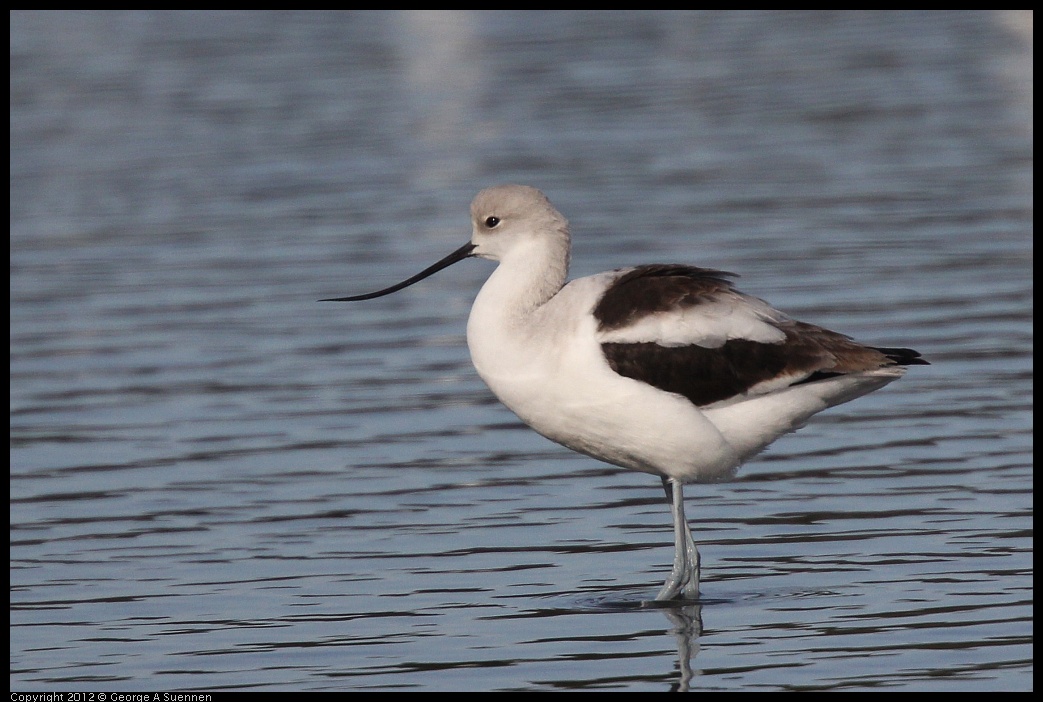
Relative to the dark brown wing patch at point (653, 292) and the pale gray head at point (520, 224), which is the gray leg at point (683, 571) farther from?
the pale gray head at point (520, 224)

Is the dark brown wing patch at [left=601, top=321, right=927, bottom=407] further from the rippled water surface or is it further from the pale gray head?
the rippled water surface

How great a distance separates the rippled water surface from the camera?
24.4 ft

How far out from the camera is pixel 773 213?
57.8 feet

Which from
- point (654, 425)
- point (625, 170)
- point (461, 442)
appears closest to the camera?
point (654, 425)

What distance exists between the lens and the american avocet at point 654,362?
7.82 meters

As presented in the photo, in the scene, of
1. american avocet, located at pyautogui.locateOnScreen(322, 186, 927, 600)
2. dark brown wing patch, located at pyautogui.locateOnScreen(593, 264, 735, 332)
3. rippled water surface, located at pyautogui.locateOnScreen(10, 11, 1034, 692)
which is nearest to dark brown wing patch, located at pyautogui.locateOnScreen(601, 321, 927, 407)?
american avocet, located at pyautogui.locateOnScreen(322, 186, 927, 600)

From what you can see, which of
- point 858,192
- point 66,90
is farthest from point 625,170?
point 66,90

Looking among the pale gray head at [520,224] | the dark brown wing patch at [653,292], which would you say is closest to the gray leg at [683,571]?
the dark brown wing patch at [653,292]

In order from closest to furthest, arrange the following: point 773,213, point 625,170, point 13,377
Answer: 1. point 13,377
2. point 773,213
3. point 625,170

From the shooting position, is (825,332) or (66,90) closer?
(825,332)

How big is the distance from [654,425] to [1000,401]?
3983 mm

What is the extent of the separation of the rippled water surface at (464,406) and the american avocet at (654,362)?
65cm

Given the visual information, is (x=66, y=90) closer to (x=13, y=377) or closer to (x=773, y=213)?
(x=773, y=213)

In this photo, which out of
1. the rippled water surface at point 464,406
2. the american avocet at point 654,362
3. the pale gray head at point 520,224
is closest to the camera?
the rippled water surface at point 464,406
